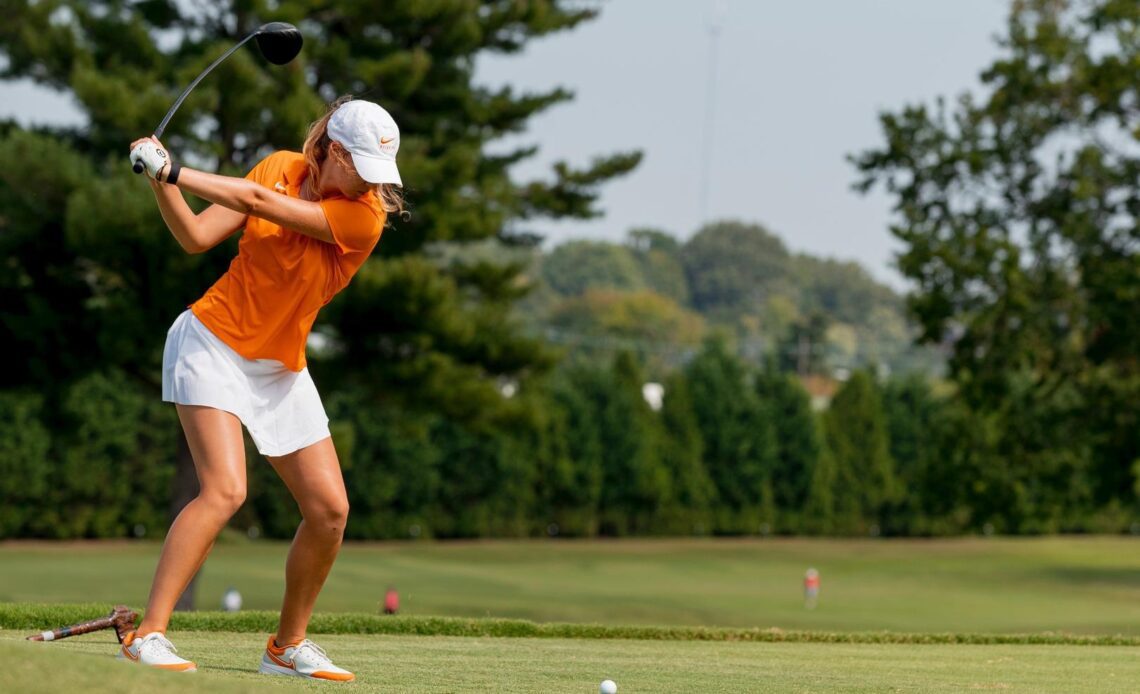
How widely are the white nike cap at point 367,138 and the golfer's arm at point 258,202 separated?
0.74 ft

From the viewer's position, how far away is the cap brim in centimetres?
541

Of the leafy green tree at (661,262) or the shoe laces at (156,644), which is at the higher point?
the leafy green tree at (661,262)

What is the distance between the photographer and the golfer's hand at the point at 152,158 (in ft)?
16.4

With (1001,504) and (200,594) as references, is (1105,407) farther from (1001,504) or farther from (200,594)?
(200,594)

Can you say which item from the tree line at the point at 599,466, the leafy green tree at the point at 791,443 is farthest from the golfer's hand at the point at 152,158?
the leafy green tree at the point at 791,443

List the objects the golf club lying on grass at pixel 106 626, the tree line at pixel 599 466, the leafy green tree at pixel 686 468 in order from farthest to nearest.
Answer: the leafy green tree at pixel 686 468 < the tree line at pixel 599 466 < the golf club lying on grass at pixel 106 626

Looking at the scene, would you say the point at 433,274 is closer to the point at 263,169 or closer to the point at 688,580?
the point at 688,580

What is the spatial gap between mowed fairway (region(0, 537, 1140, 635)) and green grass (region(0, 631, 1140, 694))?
8.76m

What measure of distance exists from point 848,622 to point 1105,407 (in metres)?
6.97

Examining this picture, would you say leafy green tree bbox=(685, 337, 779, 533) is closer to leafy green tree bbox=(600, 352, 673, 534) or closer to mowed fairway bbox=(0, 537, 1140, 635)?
mowed fairway bbox=(0, 537, 1140, 635)

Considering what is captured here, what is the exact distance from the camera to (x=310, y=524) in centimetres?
574

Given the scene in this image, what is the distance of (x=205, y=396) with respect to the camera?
540cm

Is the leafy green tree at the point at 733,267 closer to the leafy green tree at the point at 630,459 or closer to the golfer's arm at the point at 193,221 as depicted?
the leafy green tree at the point at 630,459

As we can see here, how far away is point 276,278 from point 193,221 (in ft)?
1.09
